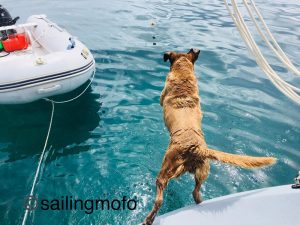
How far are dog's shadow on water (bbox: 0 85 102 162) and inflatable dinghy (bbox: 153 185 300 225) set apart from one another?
261 cm

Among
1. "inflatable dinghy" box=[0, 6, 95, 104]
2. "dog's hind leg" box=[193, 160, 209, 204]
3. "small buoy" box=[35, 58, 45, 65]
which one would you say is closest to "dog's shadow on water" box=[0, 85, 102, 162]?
"inflatable dinghy" box=[0, 6, 95, 104]

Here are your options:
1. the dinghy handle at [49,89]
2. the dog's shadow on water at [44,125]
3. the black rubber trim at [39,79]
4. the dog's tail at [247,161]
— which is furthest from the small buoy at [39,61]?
the dog's tail at [247,161]

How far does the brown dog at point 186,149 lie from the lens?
2771 mm

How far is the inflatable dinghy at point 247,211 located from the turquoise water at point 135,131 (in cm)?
109

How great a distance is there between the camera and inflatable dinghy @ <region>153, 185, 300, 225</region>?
8.48ft

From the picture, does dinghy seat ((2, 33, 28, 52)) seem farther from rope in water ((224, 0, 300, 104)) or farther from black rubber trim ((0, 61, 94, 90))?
rope in water ((224, 0, 300, 104))

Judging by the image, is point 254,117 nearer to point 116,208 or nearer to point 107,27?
point 116,208

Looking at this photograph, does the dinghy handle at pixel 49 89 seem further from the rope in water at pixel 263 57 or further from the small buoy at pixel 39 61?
the rope in water at pixel 263 57

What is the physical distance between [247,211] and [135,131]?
2882 mm

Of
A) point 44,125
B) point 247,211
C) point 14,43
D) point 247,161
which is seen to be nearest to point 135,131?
point 44,125

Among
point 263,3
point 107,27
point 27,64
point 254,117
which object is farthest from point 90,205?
point 263,3

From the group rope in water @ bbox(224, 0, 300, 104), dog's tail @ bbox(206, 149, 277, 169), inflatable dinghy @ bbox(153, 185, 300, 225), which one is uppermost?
rope in water @ bbox(224, 0, 300, 104)

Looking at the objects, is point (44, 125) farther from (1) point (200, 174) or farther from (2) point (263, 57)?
(2) point (263, 57)

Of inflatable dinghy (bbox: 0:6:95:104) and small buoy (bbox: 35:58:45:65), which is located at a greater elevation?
small buoy (bbox: 35:58:45:65)
